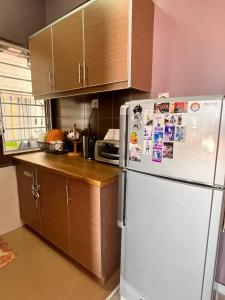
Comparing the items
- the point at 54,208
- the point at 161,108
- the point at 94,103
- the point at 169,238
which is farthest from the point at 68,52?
the point at 169,238

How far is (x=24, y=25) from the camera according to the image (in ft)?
6.80

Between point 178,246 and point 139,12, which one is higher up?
point 139,12

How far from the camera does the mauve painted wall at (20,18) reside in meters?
1.91

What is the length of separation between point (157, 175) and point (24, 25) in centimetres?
223

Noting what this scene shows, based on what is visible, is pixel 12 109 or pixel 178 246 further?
pixel 12 109

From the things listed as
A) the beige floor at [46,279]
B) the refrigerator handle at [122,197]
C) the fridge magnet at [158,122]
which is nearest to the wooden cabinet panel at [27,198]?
the beige floor at [46,279]

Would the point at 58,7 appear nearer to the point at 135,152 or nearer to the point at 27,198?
the point at 135,152

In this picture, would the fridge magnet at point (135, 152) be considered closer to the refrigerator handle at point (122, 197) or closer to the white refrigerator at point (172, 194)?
the white refrigerator at point (172, 194)

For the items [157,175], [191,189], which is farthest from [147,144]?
[191,189]

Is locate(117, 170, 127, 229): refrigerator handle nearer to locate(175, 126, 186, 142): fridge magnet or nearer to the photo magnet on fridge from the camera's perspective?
the photo magnet on fridge

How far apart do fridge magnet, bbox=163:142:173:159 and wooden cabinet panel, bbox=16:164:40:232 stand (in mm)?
1359

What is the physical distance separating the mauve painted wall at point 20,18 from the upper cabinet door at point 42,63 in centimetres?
18

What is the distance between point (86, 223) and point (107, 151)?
617mm

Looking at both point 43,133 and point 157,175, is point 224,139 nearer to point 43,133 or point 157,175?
point 157,175
